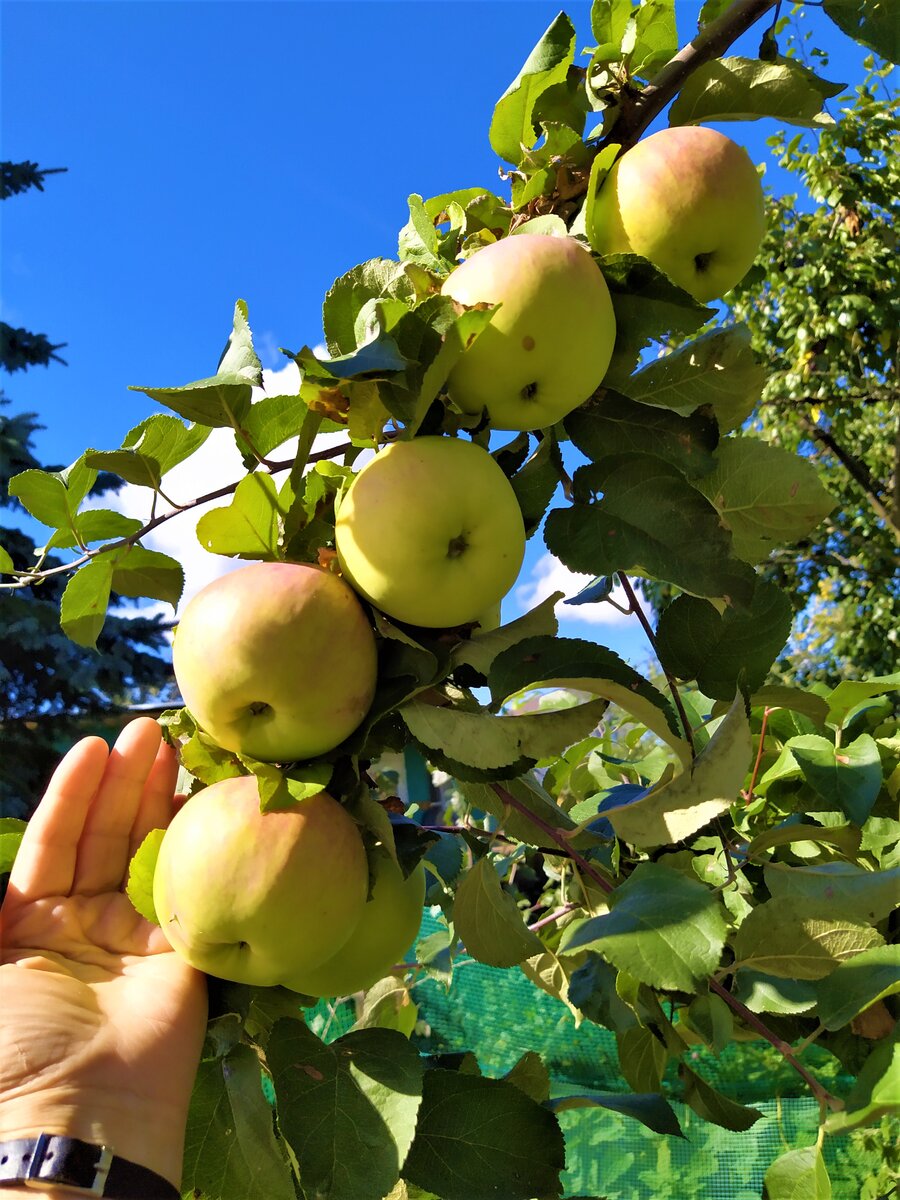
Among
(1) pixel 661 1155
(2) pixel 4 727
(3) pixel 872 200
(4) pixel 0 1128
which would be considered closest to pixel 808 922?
(4) pixel 0 1128

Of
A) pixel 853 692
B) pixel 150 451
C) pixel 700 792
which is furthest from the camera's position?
pixel 853 692

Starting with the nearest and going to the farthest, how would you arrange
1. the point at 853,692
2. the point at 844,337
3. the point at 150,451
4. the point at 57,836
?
the point at 150,451 < the point at 57,836 < the point at 853,692 < the point at 844,337

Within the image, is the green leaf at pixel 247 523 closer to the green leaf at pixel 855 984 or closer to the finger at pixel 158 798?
the finger at pixel 158 798

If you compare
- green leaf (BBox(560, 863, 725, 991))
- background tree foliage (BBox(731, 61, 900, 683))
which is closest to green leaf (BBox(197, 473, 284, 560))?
green leaf (BBox(560, 863, 725, 991))

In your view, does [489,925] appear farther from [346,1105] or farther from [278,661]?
[278,661]

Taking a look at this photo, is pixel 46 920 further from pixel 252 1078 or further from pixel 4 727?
→ pixel 4 727

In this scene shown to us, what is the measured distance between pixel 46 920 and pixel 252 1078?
0.82ft

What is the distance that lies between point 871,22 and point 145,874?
2.97ft

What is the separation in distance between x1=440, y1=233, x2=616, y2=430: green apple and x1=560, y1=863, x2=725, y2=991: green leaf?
13.1 inches

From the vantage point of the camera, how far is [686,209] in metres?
0.68

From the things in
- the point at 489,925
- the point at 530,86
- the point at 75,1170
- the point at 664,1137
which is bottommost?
the point at 75,1170

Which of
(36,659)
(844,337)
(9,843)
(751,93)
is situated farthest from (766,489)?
(36,659)

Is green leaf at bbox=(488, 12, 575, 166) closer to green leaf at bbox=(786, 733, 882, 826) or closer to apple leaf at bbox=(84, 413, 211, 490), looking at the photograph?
apple leaf at bbox=(84, 413, 211, 490)

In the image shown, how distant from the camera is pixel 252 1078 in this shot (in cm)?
72
